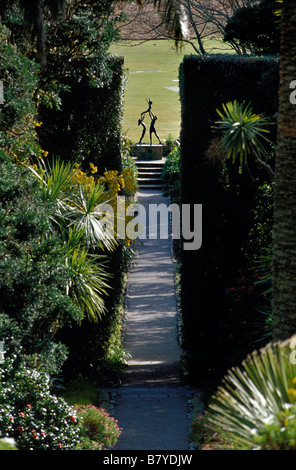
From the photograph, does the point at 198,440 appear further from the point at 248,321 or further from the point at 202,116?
the point at 202,116

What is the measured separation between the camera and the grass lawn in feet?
105

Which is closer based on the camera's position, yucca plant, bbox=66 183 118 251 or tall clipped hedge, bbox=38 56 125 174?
yucca plant, bbox=66 183 118 251

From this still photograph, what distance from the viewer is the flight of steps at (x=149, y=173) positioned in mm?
24562

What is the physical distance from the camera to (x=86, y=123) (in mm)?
11547

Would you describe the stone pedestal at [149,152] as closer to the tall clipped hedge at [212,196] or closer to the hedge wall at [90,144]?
the hedge wall at [90,144]

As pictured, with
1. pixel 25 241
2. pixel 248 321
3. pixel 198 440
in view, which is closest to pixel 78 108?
pixel 25 241

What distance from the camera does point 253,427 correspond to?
4086mm

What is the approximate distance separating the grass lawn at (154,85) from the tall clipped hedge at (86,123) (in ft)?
42.0

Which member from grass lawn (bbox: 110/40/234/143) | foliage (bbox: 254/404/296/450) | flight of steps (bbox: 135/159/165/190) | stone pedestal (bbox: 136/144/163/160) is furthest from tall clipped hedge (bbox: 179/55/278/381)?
stone pedestal (bbox: 136/144/163/160)

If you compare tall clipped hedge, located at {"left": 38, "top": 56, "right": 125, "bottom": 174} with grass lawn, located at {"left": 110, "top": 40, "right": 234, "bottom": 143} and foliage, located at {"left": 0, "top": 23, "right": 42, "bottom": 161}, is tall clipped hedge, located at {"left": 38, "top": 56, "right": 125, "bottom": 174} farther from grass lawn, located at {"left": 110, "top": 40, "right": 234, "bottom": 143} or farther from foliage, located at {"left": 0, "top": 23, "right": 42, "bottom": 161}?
grass lawn, located at {"left": 110, "top": 40, "right": 234, "bottom": 143}

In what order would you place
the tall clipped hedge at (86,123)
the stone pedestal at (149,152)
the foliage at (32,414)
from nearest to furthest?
the foliage at (32,414) < the tall clipped hedge at (86,123) < the stone pedestal at (149,152)

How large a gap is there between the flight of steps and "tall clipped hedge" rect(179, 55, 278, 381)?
44.4 feet

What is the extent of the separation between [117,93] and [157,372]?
489 centimetres

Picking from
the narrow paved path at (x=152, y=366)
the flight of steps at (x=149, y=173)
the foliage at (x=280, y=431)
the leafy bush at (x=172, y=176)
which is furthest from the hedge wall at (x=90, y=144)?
the flight of steps at (x=149, y=173)
